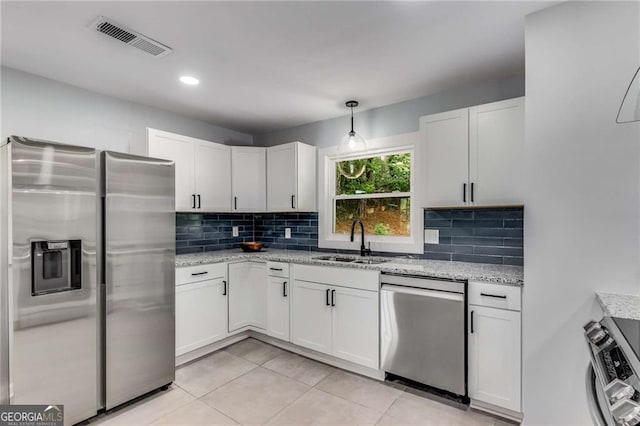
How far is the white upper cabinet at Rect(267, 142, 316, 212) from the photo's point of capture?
360cm

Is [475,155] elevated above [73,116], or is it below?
below

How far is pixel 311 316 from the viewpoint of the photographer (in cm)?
298

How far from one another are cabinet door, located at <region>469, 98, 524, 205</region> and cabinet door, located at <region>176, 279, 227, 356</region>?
2501 mm

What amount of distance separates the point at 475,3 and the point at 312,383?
9.22 ft

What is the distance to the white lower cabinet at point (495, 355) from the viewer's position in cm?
203

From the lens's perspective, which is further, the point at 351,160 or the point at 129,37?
the point at 351,160

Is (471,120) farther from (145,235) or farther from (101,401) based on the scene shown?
(101,401)

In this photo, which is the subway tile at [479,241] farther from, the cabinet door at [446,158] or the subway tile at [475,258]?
the cabinet door at [446,158]

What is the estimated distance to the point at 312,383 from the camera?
2.58 metres

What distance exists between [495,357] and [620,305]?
879 mm

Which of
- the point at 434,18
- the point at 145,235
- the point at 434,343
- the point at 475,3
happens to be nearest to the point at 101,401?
the point at 145,235

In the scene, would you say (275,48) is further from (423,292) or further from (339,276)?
(423,292)

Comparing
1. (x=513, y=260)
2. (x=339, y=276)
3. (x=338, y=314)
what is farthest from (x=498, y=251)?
(x=338, y=314)

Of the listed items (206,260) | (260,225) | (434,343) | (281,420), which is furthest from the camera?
(260,225)
